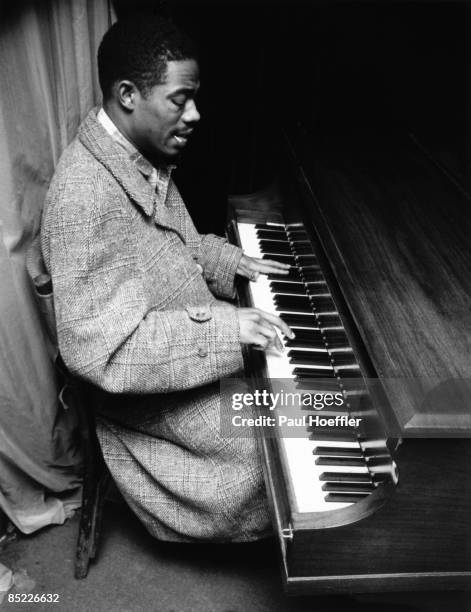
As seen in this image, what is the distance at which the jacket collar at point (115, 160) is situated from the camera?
1587mm

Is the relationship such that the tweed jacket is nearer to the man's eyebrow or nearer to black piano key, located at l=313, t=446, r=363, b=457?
the man's eyebrow

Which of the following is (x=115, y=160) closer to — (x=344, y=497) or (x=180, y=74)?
(x=180, y=74)

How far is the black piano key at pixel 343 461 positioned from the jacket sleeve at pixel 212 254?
2.70ft

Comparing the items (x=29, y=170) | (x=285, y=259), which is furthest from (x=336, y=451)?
(x=29, y=170)

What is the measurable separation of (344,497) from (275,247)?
3.39 ft

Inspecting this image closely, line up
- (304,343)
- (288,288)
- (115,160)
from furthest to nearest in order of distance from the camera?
(288,288)
(304,343)
(115,160)

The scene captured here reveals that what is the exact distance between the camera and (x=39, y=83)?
5.79ft

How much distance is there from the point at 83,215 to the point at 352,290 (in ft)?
2.20

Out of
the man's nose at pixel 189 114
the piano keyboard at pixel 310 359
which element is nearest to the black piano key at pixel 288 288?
the piano keyboard at pixel 310 359

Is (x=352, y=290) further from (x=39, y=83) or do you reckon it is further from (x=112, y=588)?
(x=112, y=588)

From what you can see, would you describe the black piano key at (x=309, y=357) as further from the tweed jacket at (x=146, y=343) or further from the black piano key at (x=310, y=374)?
the tweed jacket at (x=146, y=343)

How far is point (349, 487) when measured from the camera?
1371 millimetres

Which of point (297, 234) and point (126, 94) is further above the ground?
point (126, 94)

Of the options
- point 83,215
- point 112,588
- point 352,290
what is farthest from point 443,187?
point 112,588
